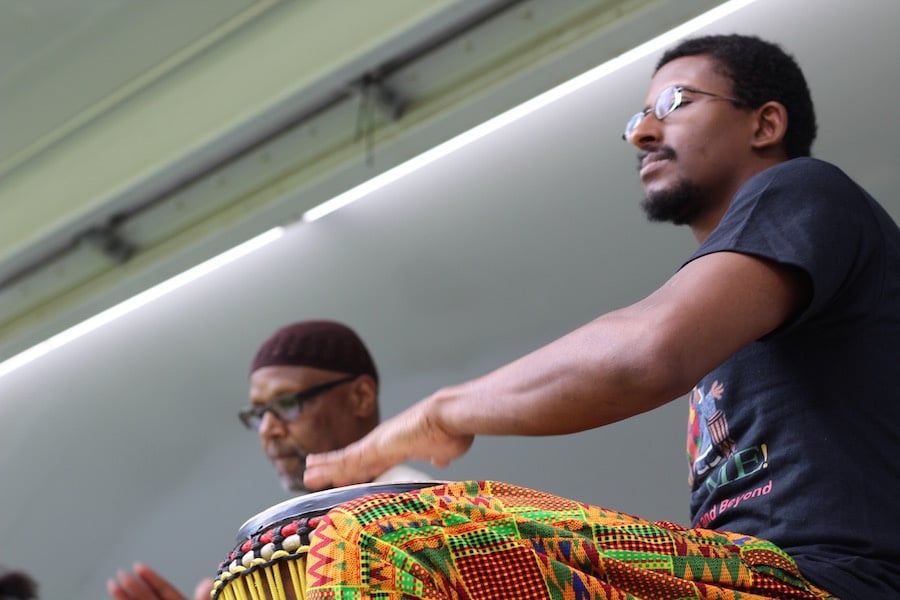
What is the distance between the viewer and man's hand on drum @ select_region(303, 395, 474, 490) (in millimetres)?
1190

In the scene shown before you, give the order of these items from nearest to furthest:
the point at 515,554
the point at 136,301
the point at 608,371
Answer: the point at 515,554 < the point at 608,371 < the point at 136,301

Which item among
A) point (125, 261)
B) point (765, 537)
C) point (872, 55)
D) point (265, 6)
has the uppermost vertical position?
point (265, 6)

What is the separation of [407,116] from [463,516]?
2256mm

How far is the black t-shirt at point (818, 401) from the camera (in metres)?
1.19

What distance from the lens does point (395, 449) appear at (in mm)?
1189

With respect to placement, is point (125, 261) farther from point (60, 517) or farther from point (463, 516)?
point (463, 516)

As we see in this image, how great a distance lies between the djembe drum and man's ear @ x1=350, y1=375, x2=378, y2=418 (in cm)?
166

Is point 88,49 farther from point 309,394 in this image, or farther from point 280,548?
point 280,548

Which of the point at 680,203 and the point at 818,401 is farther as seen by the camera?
the point at 680,203

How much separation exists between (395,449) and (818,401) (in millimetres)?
462

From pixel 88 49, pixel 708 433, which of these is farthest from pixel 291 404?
pixel 708 433

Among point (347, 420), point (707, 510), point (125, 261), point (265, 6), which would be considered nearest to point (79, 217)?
point (125, 261)

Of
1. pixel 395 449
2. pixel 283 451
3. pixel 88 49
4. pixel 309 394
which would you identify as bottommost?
pixel 395 449

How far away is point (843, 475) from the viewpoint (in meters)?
1.21
